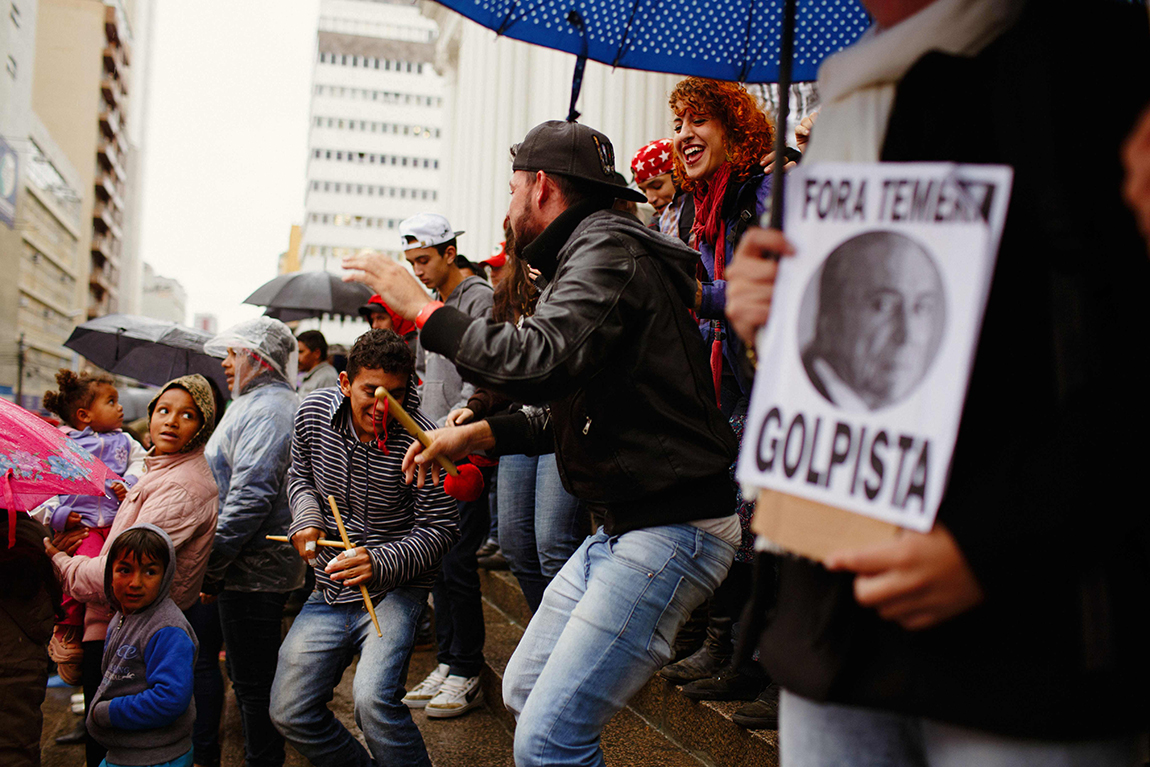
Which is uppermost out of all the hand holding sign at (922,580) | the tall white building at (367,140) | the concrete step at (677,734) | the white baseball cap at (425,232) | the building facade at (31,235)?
the tall white building at (367,140)

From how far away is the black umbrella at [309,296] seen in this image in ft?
29.7

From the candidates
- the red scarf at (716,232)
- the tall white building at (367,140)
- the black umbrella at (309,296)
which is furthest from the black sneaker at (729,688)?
the tall white building at (367,140)

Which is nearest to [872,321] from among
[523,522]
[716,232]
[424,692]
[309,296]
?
[716,232]

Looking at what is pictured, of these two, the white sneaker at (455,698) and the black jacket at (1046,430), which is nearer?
the black jacket at (1046,430)

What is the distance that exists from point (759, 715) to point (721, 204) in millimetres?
1941

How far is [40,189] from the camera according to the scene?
5650cm

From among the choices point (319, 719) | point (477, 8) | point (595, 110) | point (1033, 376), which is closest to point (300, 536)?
point (319, 719)

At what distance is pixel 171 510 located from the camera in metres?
4.12

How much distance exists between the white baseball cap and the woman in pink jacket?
4.66ft

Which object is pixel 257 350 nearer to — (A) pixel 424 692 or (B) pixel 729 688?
(A) pixel 424 692

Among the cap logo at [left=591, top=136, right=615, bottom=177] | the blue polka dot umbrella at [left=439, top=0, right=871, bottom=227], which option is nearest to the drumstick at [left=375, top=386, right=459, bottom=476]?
the cap logo at [left=591, top=136, right=615, bottom=177]

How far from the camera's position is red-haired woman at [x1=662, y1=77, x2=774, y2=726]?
3.37m

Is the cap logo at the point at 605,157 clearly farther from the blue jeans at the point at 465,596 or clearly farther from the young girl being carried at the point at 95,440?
the young girl being carried at the point at 95,440

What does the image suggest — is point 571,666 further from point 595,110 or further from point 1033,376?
point 595,110
